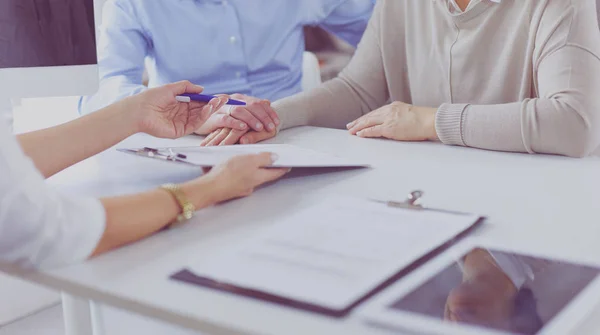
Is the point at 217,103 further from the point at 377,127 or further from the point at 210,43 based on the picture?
the point at 210,43

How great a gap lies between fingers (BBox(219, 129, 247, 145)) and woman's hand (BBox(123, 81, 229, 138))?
0.18 feet

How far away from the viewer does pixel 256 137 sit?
4.36 feet

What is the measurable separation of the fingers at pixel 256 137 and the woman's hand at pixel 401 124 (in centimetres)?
18

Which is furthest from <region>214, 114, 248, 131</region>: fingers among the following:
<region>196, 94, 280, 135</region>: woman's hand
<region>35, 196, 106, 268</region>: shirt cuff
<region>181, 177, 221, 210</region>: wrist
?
<region>35, 196, 106, 268</region>: shirt cuff

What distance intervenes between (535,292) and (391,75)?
1108mm

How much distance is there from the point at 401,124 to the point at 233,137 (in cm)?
33

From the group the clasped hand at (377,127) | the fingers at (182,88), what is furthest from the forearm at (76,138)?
the clasped hand at (377,127)

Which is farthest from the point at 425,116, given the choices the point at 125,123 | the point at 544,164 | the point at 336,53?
the point at 336,53

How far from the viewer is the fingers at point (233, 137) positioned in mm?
1288

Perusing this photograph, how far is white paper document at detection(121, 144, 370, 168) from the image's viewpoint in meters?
1.00

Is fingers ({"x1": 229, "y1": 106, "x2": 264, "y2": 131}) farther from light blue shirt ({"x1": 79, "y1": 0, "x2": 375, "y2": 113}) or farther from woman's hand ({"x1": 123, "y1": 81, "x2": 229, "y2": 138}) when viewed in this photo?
light blue shirt ({"x1": 79, "y1": 0, "x2": 375, "y2": 113})

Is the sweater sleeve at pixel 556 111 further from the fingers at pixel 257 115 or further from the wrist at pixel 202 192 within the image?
the wrist at pixel 202 192

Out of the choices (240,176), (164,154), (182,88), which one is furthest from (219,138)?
(240,176)

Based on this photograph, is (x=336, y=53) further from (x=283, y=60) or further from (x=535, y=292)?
(x=535, y=292)
